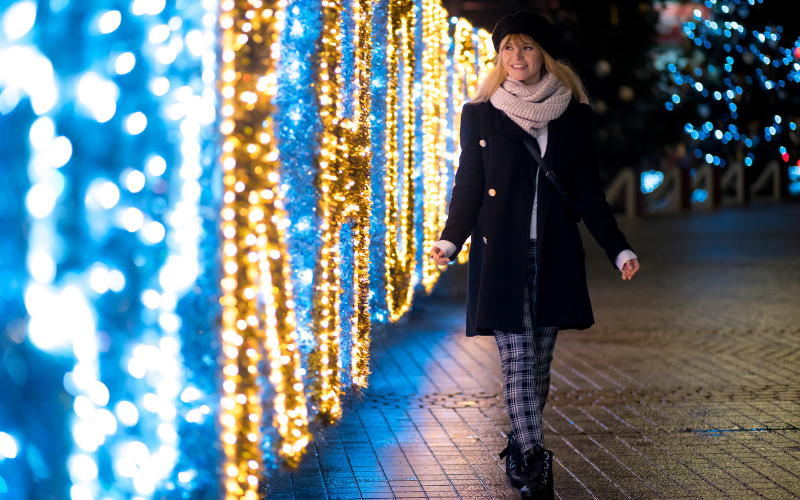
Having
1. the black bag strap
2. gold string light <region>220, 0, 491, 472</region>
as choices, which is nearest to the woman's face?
the black bag strap

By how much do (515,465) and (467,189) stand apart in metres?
1.16

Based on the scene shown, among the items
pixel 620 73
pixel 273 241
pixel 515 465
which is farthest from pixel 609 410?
pixel 620 73

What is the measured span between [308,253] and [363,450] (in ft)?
6.01

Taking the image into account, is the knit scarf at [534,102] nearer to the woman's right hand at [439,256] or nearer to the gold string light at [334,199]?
the woman's right hand at [439,256]

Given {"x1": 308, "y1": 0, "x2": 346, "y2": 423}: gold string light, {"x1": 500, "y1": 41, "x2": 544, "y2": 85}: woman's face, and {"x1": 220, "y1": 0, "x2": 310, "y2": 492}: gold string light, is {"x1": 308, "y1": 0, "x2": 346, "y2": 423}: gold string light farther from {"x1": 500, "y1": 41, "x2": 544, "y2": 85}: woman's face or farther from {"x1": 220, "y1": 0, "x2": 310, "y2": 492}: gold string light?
{"x1": 500, "y1": 41, "x2": 544, "y2": 85}: woman's face

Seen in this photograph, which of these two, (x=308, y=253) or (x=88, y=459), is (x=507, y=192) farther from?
(x=88, y=459)

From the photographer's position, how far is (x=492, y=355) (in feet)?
23.2

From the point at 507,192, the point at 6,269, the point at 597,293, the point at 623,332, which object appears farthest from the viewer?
the point at 597,293

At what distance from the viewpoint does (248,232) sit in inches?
111

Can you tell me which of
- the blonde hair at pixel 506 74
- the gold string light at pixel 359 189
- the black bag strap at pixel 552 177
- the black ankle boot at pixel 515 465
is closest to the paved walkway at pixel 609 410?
the black ankle boot at pixel 515 465

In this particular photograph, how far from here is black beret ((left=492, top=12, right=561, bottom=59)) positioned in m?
4.15

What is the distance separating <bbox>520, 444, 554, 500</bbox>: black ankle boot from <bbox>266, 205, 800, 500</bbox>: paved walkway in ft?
0.47

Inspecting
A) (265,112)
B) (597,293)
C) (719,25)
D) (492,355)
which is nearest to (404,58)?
(492,355)

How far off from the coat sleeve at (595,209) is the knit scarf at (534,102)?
0.62 ft
